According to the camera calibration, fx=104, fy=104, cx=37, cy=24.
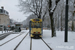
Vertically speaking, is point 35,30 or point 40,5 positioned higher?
point 40,5

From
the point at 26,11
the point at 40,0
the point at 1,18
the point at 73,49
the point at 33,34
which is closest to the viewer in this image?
the point at 73,49

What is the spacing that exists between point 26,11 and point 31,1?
12.0ft

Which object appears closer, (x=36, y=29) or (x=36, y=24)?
(x=36, y=29)

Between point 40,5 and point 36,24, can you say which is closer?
point 36,24

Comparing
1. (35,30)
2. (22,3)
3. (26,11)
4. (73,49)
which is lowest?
(73,49)

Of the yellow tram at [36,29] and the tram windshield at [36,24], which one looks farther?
the tram windshield at [36,24]

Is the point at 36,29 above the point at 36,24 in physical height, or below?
below

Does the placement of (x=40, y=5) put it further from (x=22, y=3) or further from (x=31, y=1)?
(x=22, y=3)

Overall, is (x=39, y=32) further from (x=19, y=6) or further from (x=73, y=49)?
(x=19, y=6)

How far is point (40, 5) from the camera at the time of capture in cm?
2947

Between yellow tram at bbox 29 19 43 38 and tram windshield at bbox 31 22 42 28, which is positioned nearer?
yellow tram at bbox 29 19 43 38

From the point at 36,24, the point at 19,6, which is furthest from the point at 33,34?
the point at 19,6

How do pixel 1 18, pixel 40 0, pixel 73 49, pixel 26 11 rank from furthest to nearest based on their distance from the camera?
pixel 1 18, pixel 26 11, pixel 40 0, pixel 73 49

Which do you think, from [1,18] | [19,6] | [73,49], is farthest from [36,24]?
[1,18]
